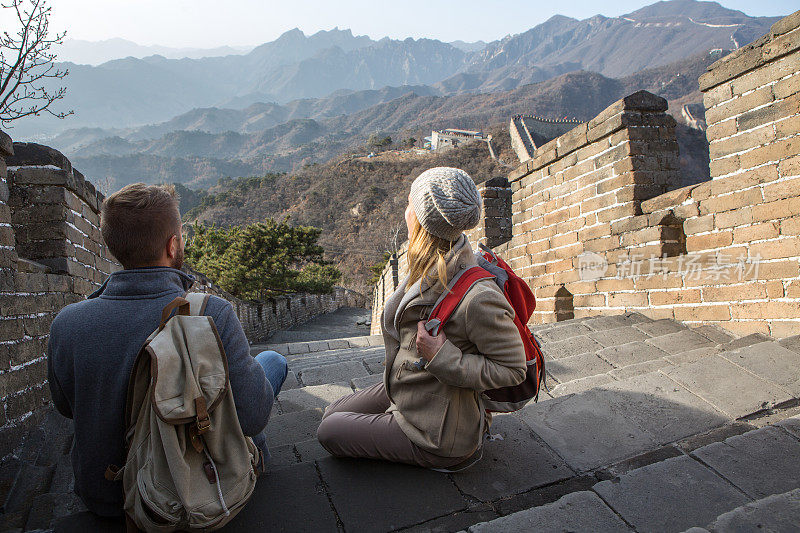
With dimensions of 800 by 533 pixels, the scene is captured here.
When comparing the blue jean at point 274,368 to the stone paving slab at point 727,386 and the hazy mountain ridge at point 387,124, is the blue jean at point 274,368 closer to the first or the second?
the stone paving slab at point 727,386

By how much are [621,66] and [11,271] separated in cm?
18237

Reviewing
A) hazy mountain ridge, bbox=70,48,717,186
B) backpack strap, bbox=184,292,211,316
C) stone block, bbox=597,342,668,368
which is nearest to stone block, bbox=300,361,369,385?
stone block, bbox=597,342,668,368

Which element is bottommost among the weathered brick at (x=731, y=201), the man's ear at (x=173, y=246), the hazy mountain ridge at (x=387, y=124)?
the weathered brick at (x=731, y=201)

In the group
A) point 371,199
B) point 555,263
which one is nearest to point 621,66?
point 371,199

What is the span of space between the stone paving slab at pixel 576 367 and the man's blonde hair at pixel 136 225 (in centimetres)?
237

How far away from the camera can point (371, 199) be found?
156 ft

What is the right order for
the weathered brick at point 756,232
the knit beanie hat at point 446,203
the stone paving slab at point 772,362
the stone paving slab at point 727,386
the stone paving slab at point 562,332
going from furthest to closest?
the stone paving slab at point 562,332
the weathered brick at point 756,232
the stone paving slab at point 772,362
the stone paving slab at point 727,386
the knit beanie hat at point 446,203

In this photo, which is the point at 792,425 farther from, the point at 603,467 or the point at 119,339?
the point at 119,339

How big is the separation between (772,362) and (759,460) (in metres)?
1.07

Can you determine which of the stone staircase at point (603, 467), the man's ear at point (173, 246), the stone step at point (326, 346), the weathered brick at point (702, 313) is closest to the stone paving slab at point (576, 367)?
the stone staircase at point (603, 467)

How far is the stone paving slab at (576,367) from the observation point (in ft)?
9.43

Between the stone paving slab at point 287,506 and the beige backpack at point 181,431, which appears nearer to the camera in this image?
the beige backpack at point 181,431

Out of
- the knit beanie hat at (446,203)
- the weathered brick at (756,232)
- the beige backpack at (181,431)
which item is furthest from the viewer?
the weathered brick at (756,232)

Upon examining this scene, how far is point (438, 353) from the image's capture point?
160 centimetres
